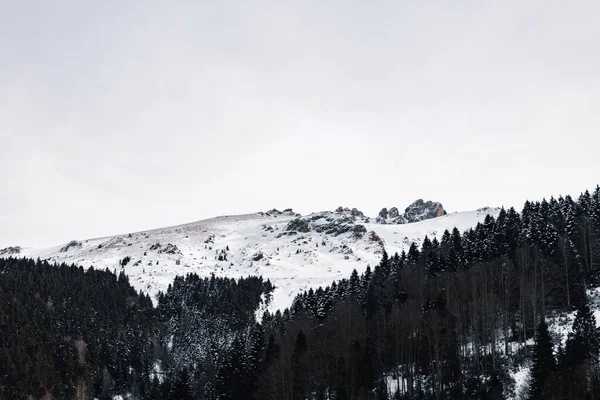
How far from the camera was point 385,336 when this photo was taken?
66.2 metres

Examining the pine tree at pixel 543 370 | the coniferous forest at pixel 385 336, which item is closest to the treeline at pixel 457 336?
the coniferous forest at pixel 385 336

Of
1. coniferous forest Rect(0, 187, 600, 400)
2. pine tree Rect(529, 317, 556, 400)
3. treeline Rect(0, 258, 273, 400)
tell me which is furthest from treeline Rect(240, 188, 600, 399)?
treeline Rect(0, 258, 273, 400)

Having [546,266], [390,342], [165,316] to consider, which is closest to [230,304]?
[165,316]

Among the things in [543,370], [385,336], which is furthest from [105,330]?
[543,370]

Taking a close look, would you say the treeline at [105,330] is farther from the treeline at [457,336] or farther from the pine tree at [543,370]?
the pine tree at [543,370]

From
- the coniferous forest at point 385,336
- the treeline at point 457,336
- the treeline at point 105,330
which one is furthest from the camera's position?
the treeline at point 105,330

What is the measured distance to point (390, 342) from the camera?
6519 centimetres

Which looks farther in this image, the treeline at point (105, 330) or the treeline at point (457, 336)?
the treeline at point (105, 330)

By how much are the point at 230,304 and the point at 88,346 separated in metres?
39.9

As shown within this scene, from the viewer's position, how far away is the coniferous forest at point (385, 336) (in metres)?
56.6

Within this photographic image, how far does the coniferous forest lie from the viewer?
56.6 meters

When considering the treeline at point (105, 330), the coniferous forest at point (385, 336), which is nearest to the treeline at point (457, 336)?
the coniferous forest at point (385, 336)

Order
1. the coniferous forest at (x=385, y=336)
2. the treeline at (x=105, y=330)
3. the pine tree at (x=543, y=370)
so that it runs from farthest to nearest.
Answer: the treeline at (x=105, y=330)
the coniferous forest at (x=385, y=336)
the pine tree at (x=543, y=370)

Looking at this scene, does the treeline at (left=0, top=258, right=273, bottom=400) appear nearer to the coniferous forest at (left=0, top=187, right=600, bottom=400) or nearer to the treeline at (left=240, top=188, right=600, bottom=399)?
the coniferous forest at (left=0, top=187, right=600, bottom=400)
